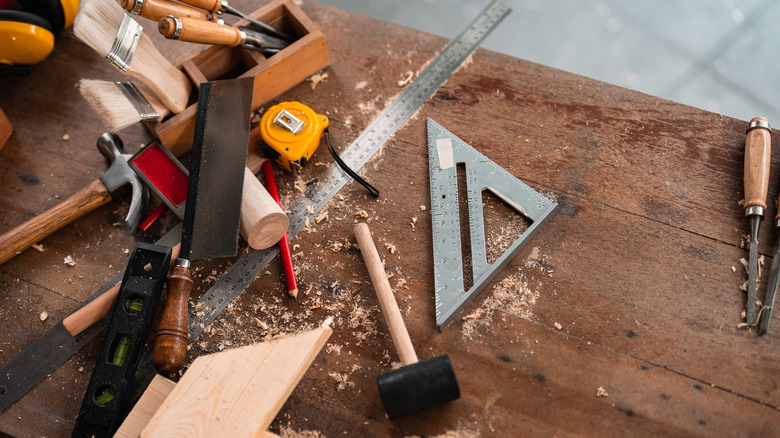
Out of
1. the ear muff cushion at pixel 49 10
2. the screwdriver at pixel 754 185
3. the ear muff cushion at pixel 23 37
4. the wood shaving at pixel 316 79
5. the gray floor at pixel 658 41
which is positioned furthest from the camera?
the gray floor at pixel 658 41

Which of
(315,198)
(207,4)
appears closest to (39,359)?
(315,198)

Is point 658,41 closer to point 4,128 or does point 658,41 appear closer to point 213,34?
point 213,34

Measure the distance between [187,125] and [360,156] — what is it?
57 centimetres

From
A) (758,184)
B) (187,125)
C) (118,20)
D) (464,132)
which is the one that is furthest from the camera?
(464,132)

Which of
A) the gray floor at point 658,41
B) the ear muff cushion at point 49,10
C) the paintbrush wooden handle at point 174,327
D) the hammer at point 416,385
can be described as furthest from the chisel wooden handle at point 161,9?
the gray floor at point 658,41

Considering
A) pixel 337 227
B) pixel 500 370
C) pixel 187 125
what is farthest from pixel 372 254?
pixel 187 125

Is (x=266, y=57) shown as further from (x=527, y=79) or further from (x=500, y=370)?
(x=500, y=370)

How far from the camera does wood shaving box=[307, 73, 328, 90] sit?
1857 millimetres

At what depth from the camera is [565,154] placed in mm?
1702

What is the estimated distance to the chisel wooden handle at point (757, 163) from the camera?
1.53m

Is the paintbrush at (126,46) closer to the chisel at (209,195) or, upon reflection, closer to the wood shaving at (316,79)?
the chisel at (209,195)

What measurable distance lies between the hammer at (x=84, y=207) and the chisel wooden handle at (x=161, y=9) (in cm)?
44

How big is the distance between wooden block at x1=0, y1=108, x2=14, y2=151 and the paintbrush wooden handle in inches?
35.4

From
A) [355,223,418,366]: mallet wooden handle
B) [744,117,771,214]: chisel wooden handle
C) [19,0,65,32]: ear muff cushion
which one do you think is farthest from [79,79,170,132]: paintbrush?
[744,117,771,214]: chisel wooden handle
